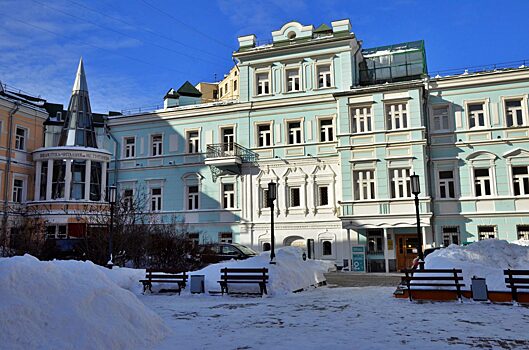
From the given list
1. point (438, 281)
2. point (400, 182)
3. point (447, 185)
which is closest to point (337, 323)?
point (438, 281)

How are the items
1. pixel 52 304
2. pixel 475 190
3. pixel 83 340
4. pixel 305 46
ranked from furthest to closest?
pixel 305 46, pixel 475 190, pixel 52 304, pixel 83 340

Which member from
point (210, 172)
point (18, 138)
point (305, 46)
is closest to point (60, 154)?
point (18, 138)

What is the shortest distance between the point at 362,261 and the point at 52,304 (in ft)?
75.2

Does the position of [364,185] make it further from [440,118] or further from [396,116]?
[440,118]

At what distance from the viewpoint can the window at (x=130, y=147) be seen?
37150 mm

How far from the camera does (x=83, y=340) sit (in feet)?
24.2

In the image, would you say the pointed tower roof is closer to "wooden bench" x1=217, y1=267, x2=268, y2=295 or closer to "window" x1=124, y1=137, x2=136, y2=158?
"window" x1=124, y1=137, x2=136, y2=158

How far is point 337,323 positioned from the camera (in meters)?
10.4

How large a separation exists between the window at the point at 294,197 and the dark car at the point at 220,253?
6.93 meters

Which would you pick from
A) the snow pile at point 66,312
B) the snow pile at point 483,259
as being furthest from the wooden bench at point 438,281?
the snow pile at point 66,312

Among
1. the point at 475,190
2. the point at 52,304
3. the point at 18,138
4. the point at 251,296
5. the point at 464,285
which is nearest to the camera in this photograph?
the point at 52,304

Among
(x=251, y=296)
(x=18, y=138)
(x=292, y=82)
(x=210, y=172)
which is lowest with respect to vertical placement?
(x=251, y=296)

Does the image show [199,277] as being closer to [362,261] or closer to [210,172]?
[362,261]

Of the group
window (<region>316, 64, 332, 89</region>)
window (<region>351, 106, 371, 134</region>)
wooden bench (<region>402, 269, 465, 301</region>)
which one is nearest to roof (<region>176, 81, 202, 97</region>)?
window (<region>316, 64, 332, 89</region>)
